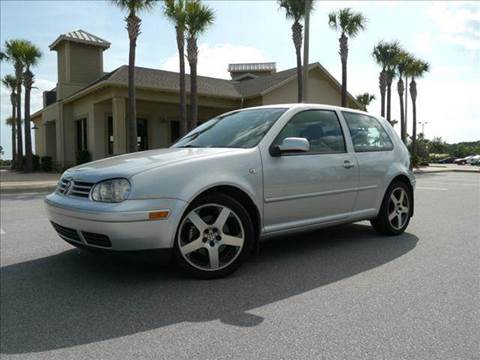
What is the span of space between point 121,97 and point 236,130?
1654 cm

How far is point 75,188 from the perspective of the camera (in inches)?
152

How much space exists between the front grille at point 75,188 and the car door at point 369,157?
9.68 feet

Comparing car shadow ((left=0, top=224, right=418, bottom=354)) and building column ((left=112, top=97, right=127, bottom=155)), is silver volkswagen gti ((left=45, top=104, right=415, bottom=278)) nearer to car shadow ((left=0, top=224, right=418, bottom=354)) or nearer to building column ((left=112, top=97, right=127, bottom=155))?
car shadow ((left=0, top=224, right=418, bottom=354))

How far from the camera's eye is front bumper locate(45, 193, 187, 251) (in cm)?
343

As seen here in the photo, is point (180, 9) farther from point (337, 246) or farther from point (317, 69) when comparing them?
point (337, 246)

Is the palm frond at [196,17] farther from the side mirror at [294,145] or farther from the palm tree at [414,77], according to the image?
the palm tree at [414,77]

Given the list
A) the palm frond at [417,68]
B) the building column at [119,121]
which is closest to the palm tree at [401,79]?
the palm frond at [417,68]

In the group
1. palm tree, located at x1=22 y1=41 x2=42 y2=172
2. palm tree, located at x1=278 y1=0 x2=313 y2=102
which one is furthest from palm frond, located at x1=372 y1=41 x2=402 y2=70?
palm tree, located at x1=22 y1=41 x2=42 y2=172

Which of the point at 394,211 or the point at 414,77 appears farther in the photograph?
the point at 414,77

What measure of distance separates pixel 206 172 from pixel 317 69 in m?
23.1

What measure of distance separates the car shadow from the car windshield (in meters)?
1.25

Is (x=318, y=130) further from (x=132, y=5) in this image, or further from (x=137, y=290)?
(x=132, y=5)

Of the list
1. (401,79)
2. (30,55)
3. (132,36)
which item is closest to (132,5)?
(132,36)

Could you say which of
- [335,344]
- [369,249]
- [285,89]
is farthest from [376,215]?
[285,89]
